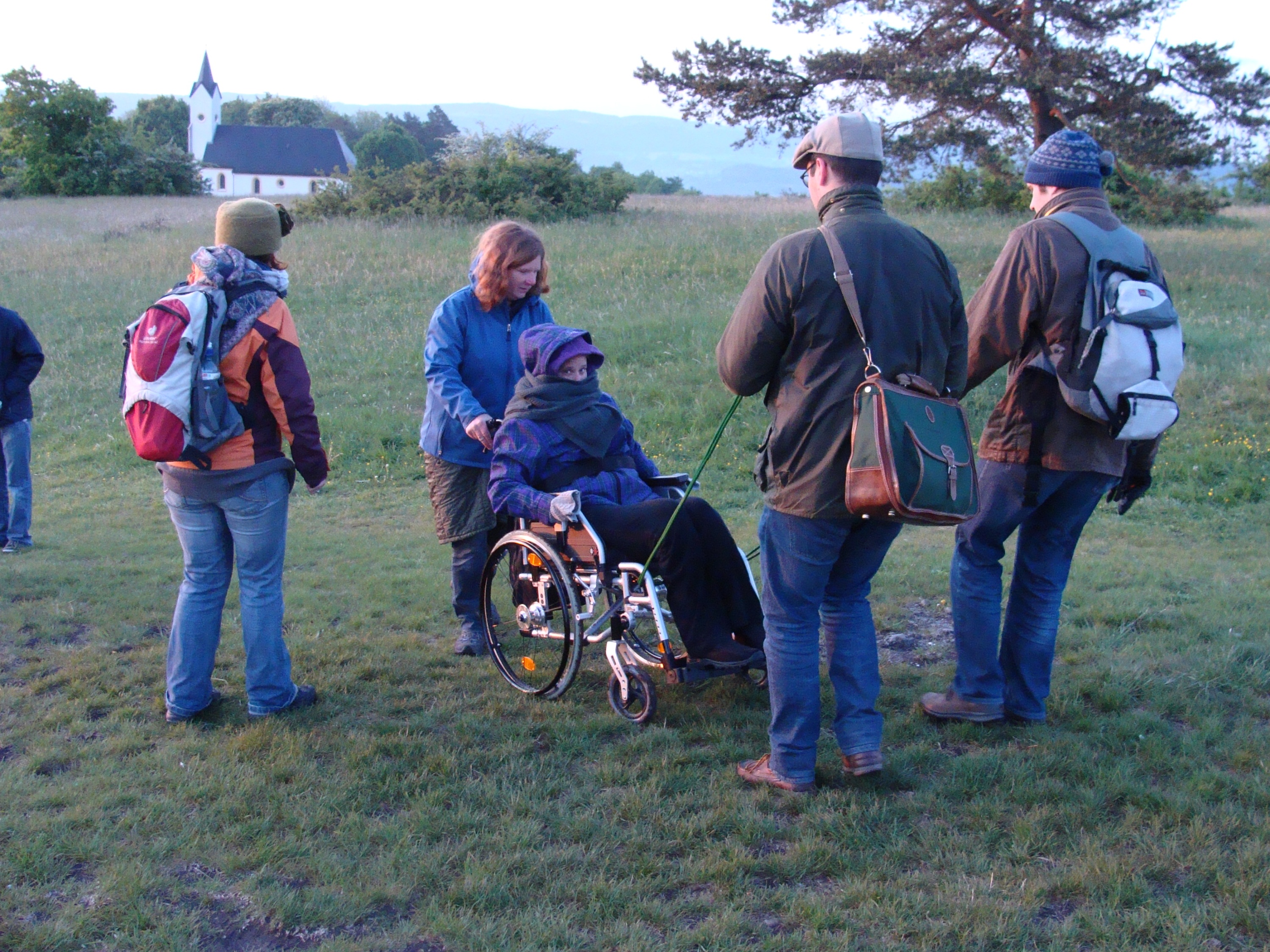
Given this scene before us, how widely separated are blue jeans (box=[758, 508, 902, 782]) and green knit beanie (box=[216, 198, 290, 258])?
2.22 m

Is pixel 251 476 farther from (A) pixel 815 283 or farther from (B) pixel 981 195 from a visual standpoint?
(B) pixel 981 195

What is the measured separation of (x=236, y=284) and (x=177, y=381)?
1.48 feet

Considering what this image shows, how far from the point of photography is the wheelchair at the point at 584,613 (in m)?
3.94

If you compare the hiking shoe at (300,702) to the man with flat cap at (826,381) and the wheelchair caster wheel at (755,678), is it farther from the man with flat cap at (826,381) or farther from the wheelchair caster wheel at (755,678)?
the man with flat cap at (826,381)

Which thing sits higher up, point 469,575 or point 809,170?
point 809,170

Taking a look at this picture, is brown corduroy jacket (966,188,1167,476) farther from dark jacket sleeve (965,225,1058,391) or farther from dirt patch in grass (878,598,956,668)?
dirt patch in grass (878,598,956,668)

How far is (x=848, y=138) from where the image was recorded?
309 cm

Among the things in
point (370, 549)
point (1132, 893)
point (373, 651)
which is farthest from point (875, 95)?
point (1132, 893)

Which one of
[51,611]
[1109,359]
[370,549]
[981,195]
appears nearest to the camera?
[1109,359]

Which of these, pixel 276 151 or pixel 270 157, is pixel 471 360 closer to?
pixel 270 157

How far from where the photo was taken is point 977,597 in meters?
3.77

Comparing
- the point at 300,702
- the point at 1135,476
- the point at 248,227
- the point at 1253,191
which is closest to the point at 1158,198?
the point at 1135,476

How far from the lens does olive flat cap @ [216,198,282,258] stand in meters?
3.80

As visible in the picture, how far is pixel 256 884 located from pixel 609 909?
103cm
